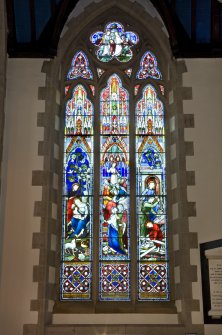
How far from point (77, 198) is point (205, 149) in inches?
76.8

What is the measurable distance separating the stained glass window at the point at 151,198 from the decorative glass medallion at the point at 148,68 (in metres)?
0.20

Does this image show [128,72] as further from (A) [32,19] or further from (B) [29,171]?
(B) [29,171]

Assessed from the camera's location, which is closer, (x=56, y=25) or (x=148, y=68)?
(x=56, y=25)

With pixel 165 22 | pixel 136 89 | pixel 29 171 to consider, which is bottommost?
pixel 29 171

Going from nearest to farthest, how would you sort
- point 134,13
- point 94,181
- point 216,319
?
point 216,319 → point 94,181 → point 134,13

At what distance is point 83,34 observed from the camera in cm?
939

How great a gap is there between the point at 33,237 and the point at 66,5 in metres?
3.36

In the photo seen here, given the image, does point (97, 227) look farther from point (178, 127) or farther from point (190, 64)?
point (190, 64)

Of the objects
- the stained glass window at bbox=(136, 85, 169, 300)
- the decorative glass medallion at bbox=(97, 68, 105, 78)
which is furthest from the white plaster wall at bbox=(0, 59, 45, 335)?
the stained glass window at bbox=(136, 85, 169, 300)

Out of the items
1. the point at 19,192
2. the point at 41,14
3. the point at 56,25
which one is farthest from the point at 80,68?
the point at 19,192

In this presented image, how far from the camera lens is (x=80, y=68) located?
9.31 meters

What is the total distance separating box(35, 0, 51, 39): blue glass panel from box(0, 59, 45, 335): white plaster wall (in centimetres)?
49

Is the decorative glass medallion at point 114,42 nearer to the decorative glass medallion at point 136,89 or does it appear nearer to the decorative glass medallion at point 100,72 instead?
the decorative glass medallion at point 100,72

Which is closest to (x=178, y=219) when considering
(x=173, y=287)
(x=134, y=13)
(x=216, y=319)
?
(x=173, y=287)
